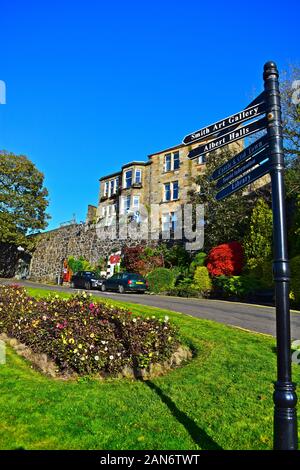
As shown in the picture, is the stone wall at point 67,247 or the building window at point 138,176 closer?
the stone wall at point 67,247

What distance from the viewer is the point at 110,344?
6.60 metres

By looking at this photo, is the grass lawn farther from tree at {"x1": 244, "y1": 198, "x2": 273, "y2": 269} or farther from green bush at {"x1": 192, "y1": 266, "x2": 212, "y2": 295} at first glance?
green bush at {"x1": 192, "y1": 266, "x2": 212, "y2": 295}

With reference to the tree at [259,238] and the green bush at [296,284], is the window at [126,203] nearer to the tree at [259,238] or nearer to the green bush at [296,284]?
the tree at [259,238]

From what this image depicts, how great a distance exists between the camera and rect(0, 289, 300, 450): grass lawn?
3.74 metres

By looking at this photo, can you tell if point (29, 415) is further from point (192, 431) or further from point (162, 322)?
point (162, 322)

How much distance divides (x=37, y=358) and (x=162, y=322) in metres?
2.63

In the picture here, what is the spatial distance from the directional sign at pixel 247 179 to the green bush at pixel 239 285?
16984mm

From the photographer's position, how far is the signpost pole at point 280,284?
2.99 metres

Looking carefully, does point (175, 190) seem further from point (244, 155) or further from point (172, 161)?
point (244, 155)

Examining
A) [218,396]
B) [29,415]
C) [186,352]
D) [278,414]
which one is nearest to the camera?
[278,414]

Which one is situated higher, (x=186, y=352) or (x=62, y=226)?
(x=62, y=226)

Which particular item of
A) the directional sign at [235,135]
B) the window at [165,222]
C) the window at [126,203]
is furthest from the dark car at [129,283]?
the directional sign at [235,135]

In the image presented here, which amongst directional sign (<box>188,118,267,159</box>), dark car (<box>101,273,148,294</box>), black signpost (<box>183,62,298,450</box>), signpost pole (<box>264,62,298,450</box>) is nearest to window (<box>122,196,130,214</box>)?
dark car (<box>101,273,148,294</box>)
